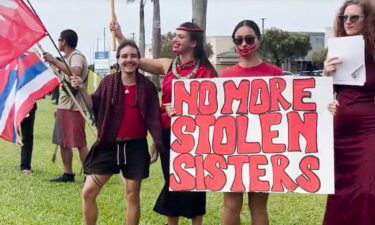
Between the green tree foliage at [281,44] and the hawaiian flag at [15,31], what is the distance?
53640 mm

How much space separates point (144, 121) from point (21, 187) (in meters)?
3.10

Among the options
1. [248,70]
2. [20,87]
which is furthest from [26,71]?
[248,70]

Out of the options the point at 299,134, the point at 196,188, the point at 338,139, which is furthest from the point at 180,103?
the point at 338,139

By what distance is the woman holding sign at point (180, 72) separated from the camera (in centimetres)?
452

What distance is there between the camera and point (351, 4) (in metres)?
3.88

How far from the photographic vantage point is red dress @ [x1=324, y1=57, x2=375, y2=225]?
3834 mm

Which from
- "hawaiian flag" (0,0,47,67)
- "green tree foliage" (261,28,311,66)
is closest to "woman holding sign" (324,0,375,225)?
"hawaiian flag" (0,0,47,67)

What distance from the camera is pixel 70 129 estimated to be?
7273 millimetres

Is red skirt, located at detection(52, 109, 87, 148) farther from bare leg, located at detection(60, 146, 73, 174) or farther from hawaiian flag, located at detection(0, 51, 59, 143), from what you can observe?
hawaiian flag, located at detection(0, 51, 59, 143)

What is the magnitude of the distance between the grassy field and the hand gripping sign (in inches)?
59.9

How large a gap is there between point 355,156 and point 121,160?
1822mm

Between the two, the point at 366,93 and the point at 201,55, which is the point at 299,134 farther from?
the point at 201,55

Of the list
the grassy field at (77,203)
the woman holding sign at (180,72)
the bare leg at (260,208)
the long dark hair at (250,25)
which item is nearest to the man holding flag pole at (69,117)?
the grassy field at (77,203)

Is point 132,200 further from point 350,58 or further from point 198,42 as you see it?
point 350,58
